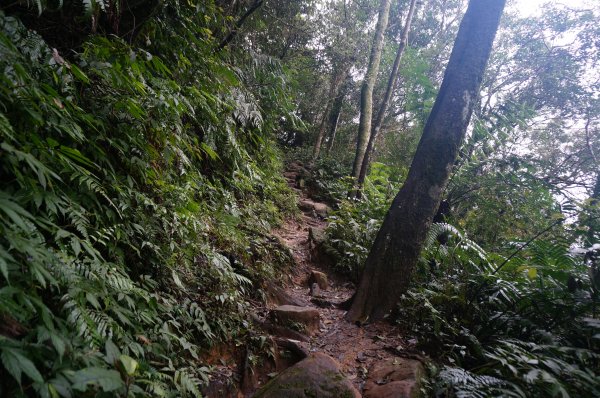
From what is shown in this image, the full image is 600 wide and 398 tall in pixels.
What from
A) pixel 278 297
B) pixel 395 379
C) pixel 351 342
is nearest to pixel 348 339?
pixel 351 342

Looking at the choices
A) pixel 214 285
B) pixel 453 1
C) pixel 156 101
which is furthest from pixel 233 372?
pixel 453 1

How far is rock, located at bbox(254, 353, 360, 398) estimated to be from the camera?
2.63m

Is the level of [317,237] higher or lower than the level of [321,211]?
lower

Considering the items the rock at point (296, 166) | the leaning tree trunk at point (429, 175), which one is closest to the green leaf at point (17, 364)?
the leaning tree trunk at point (429, 175)

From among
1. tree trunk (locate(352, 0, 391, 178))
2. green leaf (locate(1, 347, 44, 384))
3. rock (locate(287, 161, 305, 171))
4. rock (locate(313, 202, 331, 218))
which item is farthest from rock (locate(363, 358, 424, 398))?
rock (locate(287, 161, 305, 171))

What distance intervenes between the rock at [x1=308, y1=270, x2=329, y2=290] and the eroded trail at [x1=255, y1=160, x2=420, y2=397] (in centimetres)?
2

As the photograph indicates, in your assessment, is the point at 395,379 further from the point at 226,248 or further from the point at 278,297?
the point at 226,248

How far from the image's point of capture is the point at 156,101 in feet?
9.79

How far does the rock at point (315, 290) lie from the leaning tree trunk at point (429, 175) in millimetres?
1255

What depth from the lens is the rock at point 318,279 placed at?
5.91 metres

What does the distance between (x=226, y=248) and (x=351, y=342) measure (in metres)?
1.98

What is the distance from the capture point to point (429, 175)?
4.14 meters

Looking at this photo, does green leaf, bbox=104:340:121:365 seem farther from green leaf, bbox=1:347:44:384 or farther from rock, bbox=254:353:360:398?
rock, bbox=254:353:360:398

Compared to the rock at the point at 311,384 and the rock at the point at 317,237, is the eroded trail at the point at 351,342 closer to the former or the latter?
the rock at the point at 311,384
